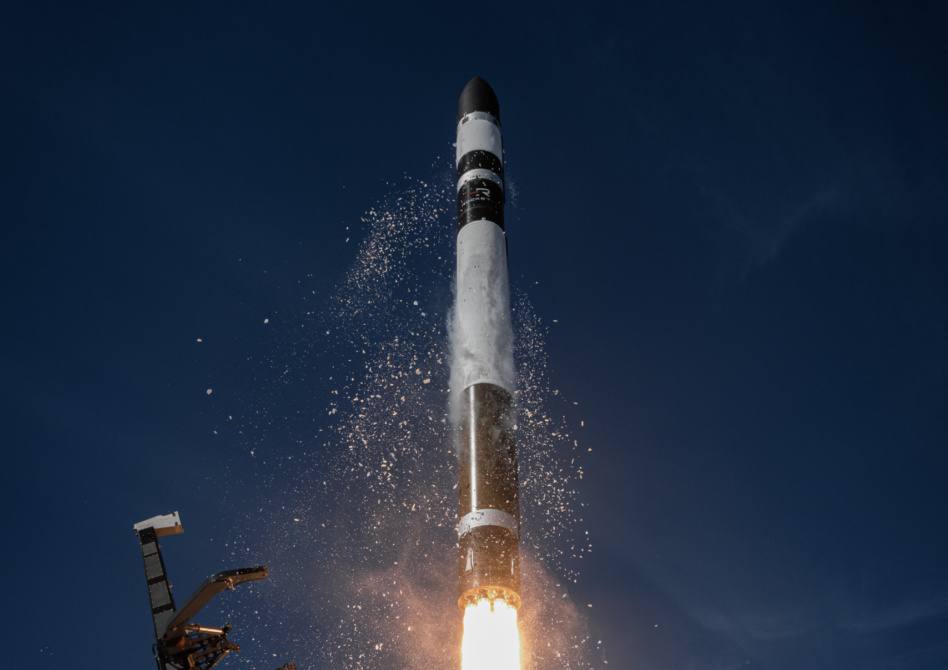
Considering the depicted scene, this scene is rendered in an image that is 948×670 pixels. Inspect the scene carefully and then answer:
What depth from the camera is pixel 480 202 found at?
23.1m

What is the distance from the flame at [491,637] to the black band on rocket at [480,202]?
10747 millimetres

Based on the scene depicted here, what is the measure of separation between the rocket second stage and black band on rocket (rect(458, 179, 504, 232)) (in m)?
0.03

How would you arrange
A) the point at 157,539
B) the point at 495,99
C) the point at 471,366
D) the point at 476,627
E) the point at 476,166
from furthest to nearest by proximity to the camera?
1. the point at 495,99
2. the point at 476,166
3. the point at 157,539
4. the point at 471,366
5. the point at 476,627

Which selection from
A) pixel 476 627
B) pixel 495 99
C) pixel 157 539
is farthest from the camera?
pixel 495 99

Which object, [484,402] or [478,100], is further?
[478,100]

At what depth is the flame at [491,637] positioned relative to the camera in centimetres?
1750

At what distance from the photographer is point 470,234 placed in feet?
74.1

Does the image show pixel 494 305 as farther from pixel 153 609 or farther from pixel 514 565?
pixel 153 609

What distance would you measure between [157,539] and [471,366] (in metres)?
10.0

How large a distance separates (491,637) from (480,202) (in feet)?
39.3

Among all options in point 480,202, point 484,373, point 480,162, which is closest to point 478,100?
point 480,162

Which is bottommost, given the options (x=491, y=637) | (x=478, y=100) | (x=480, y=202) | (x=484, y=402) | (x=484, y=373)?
(x=491, y=637)

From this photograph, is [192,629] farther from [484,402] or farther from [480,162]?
[480,162]

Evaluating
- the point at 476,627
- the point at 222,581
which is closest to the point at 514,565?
the point at 476,627
